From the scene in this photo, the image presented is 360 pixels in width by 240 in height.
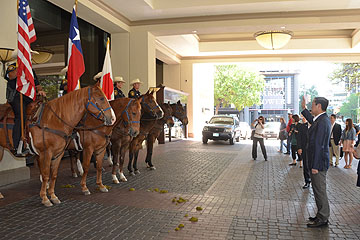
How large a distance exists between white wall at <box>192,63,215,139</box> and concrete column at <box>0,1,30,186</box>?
16288 mm

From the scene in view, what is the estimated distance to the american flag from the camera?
566 cm

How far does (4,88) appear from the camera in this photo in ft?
24.0

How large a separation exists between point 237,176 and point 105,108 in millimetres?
4603

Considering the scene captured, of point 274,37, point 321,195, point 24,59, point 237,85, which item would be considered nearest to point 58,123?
point 24,59

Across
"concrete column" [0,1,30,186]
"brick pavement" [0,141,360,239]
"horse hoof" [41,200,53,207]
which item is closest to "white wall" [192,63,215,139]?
"brick pavement" [0,141,360,239]

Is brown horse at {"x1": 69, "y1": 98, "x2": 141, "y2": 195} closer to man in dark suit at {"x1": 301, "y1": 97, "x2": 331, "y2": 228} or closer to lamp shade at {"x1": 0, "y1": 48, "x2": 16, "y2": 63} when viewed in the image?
lamp shade at {"x1": 0, "y1": 48, "x2": 16, "y2": 63}

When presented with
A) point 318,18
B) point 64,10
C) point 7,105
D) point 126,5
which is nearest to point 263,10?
point 318,18

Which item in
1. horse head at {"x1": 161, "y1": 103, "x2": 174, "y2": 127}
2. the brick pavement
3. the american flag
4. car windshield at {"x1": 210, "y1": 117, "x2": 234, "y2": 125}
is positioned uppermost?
the american flag

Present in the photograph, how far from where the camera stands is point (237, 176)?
874 centimetres

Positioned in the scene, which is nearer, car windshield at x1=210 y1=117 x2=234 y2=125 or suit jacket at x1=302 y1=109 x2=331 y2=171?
suit jacket at x1=302 y1=109 x2=331 y2=171

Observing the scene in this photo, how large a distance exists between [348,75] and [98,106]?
2299 centimetres

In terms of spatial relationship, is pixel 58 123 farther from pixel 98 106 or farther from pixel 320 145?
pixel 320 145

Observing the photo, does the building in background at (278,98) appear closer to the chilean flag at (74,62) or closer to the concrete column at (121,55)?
the concrete column at (121,55)

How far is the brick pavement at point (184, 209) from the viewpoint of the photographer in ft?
14.5
